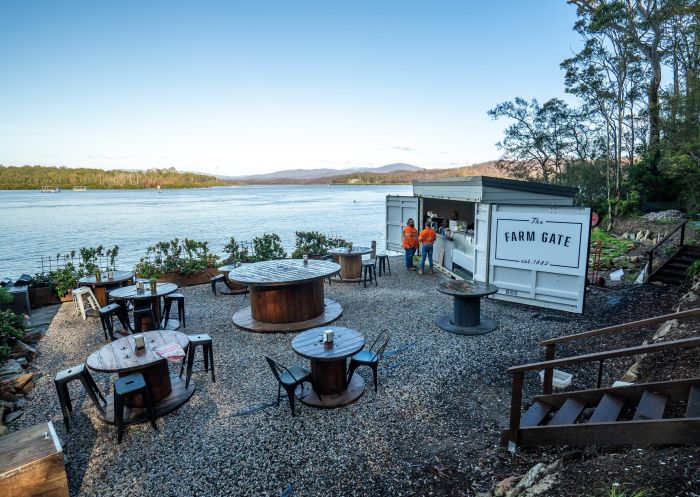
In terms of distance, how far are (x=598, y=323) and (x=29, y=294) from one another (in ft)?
44.1

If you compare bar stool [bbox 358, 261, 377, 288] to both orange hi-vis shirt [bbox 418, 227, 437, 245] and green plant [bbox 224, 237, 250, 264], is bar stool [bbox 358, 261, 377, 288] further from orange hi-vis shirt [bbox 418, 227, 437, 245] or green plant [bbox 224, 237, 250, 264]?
green plant [bbox 224, 237, 250, 264]

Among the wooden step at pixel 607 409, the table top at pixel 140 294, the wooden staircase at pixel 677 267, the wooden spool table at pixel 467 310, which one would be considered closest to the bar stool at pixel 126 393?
the table top at pixel 140 294

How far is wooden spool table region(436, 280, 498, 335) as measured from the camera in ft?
24.4

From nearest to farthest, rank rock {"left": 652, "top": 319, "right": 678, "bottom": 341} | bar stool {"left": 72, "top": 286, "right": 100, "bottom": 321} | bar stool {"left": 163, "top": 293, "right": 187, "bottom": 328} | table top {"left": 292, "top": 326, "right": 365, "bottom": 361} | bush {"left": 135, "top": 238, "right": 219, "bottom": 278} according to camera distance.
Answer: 1. table top {"left": 292, "top": 326, "right": 365, "bottom": 361}
2. rock {"left": 652, "top": 319, "right": 678, "bottom": 341}
3. bar stool {"left": 163, "top": 293, "right": 187, "bottom": 328}
4. bar stool {"left": 72, "top": 286, "right": 100, "bottom": 321}
5. bush {"left": 135, "top": 238, "right": 219, "bottom": 278}

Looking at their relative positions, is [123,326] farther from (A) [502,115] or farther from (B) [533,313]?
(A) [502,115]

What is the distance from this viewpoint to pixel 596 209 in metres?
24.2

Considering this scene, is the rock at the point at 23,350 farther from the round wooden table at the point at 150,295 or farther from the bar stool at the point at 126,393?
the bar stool at the point at 126,393

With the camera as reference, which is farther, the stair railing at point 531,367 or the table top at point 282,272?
the table top at point 282,272

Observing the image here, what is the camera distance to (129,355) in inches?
191

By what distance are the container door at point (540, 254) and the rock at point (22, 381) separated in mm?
9161

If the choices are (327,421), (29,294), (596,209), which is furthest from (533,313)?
(596,209)

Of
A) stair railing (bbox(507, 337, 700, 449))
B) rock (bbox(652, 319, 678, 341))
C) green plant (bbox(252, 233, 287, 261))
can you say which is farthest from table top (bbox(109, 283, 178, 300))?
rock (bbox(652, 319, 678, 341))

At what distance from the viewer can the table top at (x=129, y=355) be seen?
4543 millimetres

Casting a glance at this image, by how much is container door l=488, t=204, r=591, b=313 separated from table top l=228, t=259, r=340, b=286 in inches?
156
